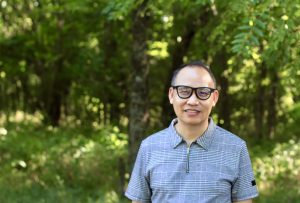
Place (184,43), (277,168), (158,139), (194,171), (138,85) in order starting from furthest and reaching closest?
(184,43) → (277,168) → (138,85) → (158,139) → (194,171)

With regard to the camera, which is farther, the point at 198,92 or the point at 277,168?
the point at 277,168

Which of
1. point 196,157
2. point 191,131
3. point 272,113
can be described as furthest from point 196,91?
Result: point 272,113

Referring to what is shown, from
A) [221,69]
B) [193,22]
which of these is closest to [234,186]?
[193,22]

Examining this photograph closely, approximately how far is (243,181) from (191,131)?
1.18 feet

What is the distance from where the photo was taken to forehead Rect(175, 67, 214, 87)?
2.61 meters

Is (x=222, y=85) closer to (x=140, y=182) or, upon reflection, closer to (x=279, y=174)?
(x=279, y=174)

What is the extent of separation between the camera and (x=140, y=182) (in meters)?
2.72

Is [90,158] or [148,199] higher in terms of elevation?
[148,199]

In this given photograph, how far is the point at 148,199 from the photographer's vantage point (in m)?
2.76

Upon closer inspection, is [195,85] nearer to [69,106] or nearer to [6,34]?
[6,34]

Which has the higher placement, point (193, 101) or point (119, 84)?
point (193, 101)

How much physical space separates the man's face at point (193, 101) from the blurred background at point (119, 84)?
1.21 meters

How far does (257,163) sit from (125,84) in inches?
Answer: 252

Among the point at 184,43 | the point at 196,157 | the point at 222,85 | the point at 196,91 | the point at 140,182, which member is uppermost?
the point at 184,43
